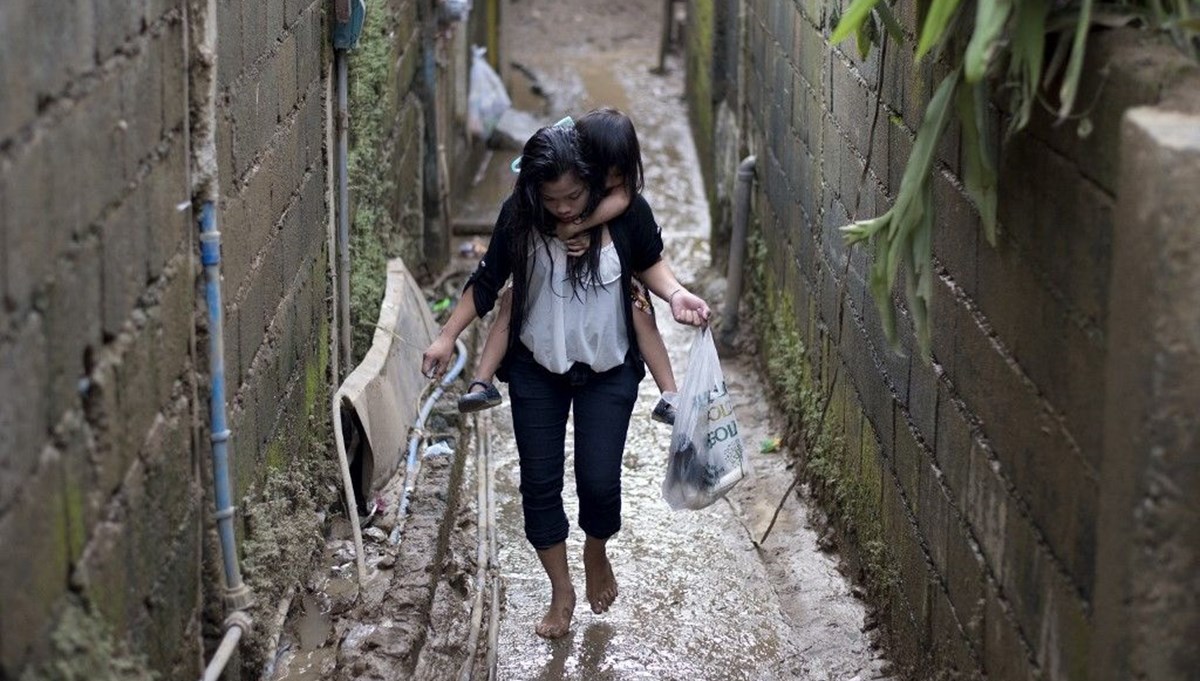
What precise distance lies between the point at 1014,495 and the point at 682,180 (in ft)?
29.7

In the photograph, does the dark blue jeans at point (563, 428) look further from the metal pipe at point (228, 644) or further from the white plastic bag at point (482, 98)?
the white plastic bag at point (482, 98)

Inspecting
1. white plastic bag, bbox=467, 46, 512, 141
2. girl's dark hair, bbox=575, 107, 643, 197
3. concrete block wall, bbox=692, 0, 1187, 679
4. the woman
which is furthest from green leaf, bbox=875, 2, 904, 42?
white plastic bag, bbox=467, 46, 512, 141

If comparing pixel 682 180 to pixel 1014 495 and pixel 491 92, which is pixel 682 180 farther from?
pixel 1014 495

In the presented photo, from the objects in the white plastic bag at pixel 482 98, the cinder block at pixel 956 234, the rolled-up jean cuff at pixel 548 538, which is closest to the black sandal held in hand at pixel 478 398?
the rolled-up jean cuff at pixel 548 538

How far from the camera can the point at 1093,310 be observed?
2857 mm

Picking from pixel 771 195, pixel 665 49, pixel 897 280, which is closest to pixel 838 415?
pixel 897 280

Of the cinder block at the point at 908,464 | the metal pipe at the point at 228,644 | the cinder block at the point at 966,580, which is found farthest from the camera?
the cinder block at the point at 908,464

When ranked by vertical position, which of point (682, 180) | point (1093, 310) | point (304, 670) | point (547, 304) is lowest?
point (682, 180)

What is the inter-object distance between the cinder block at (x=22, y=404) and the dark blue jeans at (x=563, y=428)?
7.91ft

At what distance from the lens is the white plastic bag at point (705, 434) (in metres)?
4.75

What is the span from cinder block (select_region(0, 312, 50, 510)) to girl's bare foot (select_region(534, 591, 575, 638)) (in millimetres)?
2725

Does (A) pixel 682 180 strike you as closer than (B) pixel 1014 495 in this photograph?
No

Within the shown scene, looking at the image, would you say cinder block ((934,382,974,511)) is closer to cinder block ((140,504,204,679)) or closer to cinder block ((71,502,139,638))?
cinder block ((140,504,204,679))

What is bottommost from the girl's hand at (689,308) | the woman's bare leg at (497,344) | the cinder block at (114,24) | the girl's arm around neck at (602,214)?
the woman's bare leg at (497,344)
